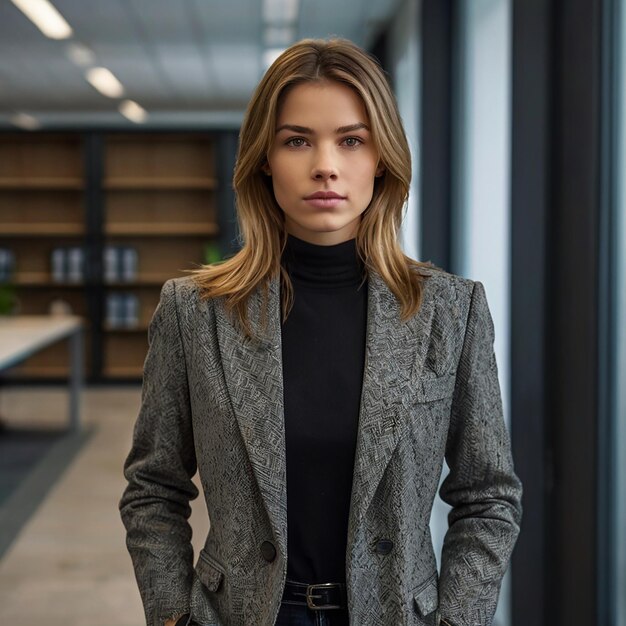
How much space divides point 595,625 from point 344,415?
4.45ft

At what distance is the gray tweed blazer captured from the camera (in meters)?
1.22

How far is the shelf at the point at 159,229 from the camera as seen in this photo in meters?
9.90

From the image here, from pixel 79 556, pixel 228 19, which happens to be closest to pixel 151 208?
pixel 228 19

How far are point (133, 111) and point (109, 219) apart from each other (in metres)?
1.28

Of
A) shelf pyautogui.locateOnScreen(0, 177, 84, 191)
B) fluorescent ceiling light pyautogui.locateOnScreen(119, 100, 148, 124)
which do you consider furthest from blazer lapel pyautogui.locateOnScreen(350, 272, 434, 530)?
shelf pyautogui.locateOnScreen(0, 177, 84, 191)

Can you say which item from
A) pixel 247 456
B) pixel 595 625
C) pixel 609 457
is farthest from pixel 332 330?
pixel 595 625

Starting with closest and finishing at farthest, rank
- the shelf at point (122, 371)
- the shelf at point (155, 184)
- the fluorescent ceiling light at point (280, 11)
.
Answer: the fluorescent ceiling light at point (280, 11), the shelf at point (155, 184), the shelf at point (122, 371)

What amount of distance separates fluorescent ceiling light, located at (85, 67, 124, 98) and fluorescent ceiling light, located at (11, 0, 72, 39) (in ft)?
3.54

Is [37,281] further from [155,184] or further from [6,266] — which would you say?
[155,184]

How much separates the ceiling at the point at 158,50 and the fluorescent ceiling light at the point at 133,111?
0.09m

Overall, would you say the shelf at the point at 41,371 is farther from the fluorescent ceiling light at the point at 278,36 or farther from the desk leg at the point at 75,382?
the fluorescent ceiling light at the point at 278,36

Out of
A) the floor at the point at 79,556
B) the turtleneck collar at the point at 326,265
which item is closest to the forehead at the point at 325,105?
the turtleneck collar at the point at 326,265

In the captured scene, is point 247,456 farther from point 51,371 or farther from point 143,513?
point 51,371

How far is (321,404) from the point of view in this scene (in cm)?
125
